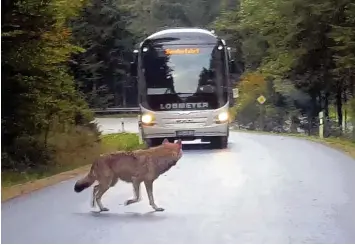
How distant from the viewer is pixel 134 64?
855 centimetres

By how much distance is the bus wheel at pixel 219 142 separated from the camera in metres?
10.0

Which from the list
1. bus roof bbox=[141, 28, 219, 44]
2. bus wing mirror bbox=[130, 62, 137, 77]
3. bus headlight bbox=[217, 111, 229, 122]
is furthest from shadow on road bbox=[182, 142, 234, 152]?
bus roof bbox=[141, 28, 219, 44]

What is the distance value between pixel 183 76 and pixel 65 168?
7.76ft

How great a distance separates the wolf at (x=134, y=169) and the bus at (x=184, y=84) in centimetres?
193

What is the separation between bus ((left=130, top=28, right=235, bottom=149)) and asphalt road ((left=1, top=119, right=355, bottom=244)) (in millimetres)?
764

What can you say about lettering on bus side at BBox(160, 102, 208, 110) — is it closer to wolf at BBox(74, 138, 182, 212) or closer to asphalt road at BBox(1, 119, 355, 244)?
asphalt road at BBox(1, 119, 355, 244)

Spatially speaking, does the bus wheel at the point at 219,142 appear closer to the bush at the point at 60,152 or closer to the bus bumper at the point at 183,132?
the bus bumper at the point at 183,132

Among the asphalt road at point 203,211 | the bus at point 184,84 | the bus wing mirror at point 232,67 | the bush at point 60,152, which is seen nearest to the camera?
the asphalt road at point 203,211

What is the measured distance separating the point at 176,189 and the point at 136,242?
5.03ft

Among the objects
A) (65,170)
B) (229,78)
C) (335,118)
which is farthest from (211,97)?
(335,118)

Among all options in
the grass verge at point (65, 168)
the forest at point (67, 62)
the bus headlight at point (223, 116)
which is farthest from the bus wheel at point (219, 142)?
the grass verge at point (65, 168)

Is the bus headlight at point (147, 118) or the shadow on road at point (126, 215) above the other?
the bus headlight at point (147, 118)

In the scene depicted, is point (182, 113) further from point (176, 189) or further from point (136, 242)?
point (136, 242)

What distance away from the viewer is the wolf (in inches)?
238
